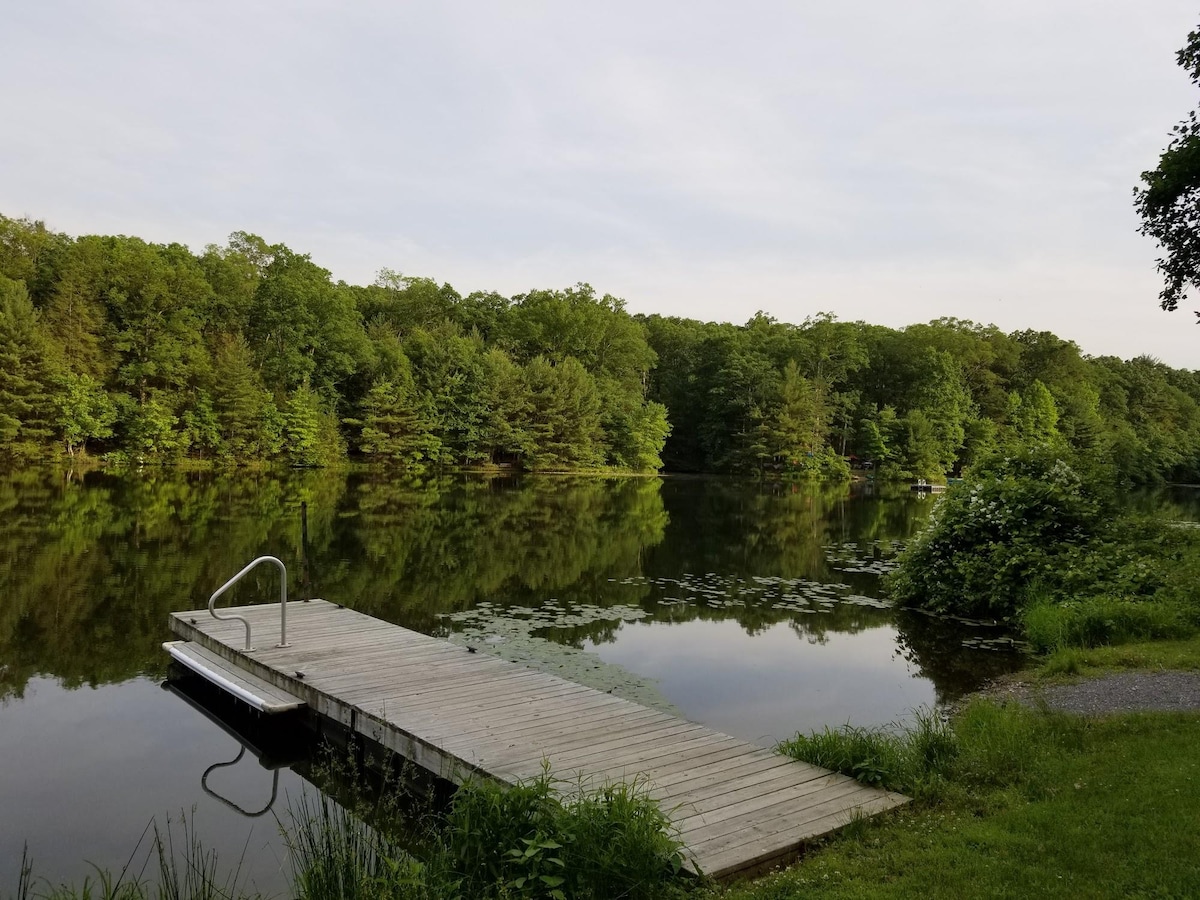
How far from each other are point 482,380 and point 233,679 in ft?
128

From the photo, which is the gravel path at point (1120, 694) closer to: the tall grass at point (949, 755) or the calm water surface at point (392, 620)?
the tall grass at point (949, 755)

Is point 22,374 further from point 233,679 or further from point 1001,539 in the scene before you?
point 1001,539

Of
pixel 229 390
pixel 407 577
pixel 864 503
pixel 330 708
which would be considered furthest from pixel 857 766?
pixel 229 390

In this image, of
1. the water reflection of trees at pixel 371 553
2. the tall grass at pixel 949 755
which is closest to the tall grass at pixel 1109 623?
the water reflection of trees at pixel 371 553

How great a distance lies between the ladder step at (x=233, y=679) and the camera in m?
6.66

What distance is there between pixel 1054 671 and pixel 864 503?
26.8 m

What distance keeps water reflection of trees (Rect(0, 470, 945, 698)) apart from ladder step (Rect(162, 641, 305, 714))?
625 mm

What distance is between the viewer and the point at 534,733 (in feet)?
18.5

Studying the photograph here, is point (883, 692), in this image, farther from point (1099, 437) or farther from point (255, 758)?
point (1099, 437)

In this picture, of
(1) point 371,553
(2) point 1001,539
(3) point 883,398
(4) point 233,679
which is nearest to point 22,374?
(1) point 371,553

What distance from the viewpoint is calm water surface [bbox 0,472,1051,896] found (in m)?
5.75

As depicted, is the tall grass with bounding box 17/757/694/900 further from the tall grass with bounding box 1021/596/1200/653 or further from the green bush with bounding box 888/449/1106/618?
the green bush with bounding box 888/449/1106/618

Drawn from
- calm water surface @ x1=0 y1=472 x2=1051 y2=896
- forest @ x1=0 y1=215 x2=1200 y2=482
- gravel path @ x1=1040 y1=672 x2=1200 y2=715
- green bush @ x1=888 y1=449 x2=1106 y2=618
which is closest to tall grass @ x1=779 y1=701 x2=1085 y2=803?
gravel path @ x1=1040 y1=672 x2=1200 y2=715

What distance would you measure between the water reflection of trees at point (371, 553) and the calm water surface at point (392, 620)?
0.07m
